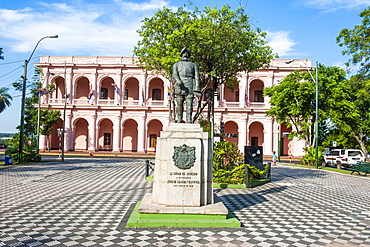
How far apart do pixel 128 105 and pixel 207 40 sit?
73.0 ft

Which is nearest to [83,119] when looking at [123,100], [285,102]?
[123,100]

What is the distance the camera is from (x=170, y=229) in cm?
609

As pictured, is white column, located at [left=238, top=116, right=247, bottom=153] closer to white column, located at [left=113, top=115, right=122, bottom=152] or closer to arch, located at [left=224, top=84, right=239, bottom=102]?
arch, located at [left=224, top=84, right=239, bottom=102]

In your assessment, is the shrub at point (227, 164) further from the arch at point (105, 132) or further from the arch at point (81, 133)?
the arch at point (81, 133)

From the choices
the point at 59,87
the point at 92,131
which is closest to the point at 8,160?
the point at 92,131

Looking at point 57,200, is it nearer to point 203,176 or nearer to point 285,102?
point 203,176

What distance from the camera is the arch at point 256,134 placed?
1446 inches

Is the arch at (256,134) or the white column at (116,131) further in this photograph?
the arch at (256,134)

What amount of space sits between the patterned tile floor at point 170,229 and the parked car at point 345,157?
11.2m

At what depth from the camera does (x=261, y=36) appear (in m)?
15.1

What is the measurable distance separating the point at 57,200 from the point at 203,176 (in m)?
4.66

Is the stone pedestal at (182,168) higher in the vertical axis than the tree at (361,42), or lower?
lower

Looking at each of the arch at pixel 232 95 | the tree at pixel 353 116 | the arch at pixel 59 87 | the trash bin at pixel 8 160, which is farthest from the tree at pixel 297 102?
the arch at pixel 59 87

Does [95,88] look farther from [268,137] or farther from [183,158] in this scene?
[183,158]
